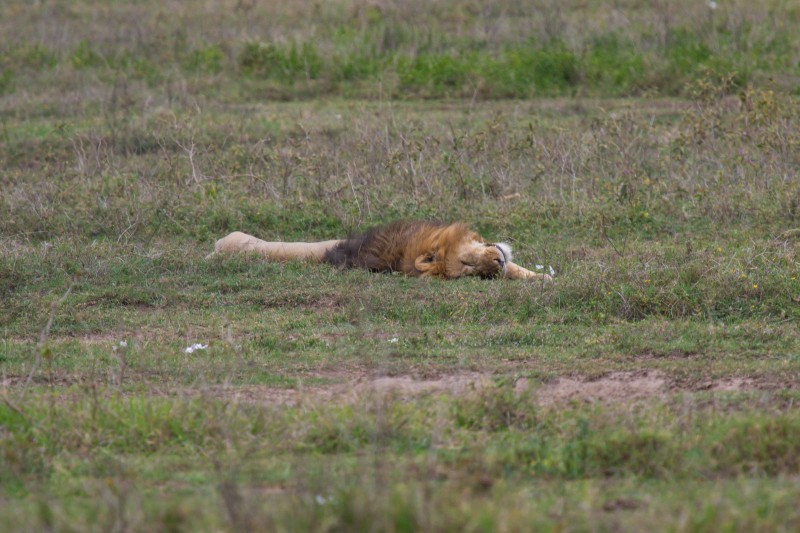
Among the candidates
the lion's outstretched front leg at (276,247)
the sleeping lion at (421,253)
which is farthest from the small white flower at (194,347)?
the lion's outstretched front leg at (276,247)

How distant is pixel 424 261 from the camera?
739 cm

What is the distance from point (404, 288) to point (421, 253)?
1.62 feet

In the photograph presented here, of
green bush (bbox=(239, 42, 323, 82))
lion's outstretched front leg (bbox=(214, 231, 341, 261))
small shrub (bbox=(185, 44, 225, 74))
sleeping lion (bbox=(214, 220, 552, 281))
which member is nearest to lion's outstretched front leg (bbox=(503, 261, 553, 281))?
sleeping lion (bbox=(214, 220, 552, 281))

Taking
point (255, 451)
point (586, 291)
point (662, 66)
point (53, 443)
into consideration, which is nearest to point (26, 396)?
point (53, 443)

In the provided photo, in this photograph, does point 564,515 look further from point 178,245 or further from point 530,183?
point 530,183

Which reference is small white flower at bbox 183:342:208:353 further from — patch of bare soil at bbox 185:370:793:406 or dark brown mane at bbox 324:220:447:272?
dark brown mane at bbox 324:220:447:272

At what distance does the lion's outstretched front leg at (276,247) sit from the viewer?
775cm

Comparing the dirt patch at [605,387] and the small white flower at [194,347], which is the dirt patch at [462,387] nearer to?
the dirt patch at [605,387]

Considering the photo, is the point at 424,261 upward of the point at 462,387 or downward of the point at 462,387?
downward

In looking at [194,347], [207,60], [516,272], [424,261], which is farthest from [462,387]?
[207,60]

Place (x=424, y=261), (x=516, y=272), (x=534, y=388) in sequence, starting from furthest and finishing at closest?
1. (x=424, y=261)
2. (x=516, y=272)
3. (x=534, y=388)

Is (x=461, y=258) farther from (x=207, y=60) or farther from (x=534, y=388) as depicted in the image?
(x=207, y=60)

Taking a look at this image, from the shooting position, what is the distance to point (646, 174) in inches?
359

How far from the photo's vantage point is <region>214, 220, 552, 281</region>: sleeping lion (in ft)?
23.8
